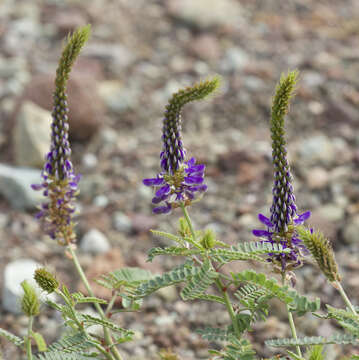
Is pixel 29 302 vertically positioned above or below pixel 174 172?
below

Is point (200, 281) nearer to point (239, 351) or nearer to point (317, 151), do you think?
point (239, 351)

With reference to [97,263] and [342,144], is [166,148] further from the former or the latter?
[342,144]

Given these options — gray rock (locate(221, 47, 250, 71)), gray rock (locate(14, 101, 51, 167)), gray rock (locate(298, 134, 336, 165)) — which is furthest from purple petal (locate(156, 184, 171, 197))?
gray rock (locate(221, 47, 250, 71))

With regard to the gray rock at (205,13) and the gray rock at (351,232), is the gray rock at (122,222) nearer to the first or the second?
the gray rock at (351,232)

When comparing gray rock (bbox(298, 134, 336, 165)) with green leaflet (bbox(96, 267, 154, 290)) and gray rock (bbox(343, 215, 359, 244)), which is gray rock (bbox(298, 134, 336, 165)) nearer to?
gray rock (bbox(343, 215, 359, 244))

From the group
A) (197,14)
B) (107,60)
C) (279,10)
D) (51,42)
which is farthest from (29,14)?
(279,10)

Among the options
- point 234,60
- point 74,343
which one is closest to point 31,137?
point 234,60
